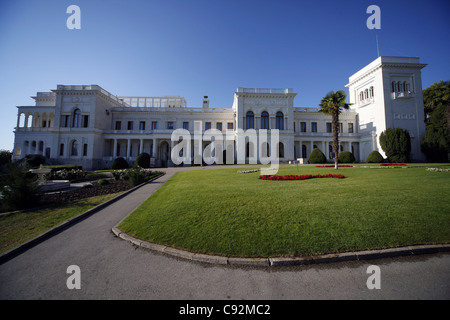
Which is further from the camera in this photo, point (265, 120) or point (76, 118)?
point (76, 118)

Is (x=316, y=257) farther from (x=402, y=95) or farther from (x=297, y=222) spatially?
(x=402, y=95)

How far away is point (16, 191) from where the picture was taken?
7805 millimetres

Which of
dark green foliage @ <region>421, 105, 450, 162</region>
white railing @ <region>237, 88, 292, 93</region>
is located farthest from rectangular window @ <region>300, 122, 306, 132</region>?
dark green foliage @ <region>421, 105, 450, 162</region>

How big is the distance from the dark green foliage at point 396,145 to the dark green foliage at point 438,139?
9.58ft

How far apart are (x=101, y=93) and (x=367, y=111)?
52.6m

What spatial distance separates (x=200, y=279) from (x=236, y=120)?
107ft

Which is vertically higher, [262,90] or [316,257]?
[262,90]

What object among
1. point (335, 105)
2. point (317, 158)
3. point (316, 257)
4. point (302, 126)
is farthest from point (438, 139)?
point (316, 257)

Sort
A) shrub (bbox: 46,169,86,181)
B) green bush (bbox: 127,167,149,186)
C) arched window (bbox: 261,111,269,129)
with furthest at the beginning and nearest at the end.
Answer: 1. arched window (bbox: 261,111,269,129)
2. shrub (bbox: 46,169,86,181)
3. green bush (bbox: 127,167,149,186)

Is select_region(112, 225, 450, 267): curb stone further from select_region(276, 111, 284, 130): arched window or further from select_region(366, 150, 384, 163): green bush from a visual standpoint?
select_region(276, 111, 284, 130): arched window

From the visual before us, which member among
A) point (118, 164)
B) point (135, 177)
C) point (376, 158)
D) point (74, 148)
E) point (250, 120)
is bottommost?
point (135, 177)

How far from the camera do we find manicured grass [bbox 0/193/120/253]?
16.5 ft

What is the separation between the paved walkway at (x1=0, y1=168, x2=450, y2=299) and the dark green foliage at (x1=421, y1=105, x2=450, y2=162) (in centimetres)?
3462
